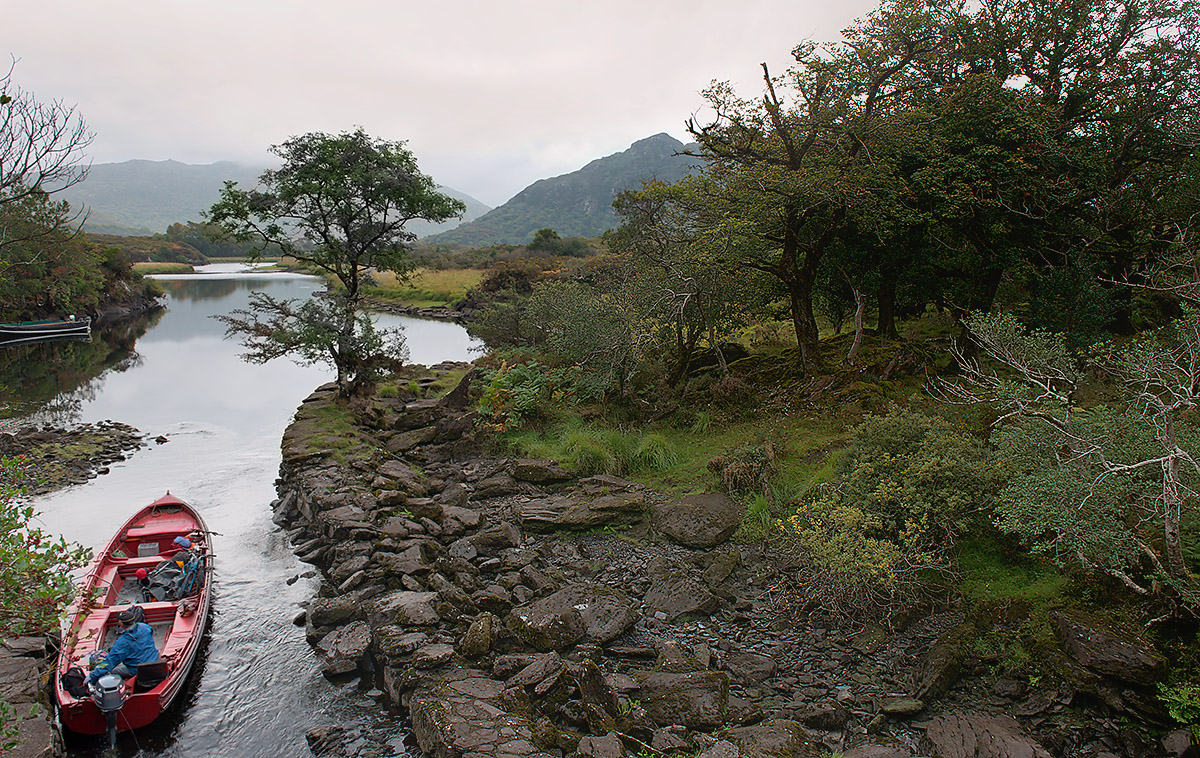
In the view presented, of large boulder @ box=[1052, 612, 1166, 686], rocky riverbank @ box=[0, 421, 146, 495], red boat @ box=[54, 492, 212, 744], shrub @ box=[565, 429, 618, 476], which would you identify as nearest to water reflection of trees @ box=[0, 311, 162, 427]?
rocky riverbank @ box=[0, 421, 146, 495]

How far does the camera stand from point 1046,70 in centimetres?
1866

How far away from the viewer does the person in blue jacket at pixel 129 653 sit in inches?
385

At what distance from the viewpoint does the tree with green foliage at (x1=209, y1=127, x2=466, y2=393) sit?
71.3 feet

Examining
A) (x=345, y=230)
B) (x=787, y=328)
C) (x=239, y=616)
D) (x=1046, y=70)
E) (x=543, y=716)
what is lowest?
(x=239, y=616)

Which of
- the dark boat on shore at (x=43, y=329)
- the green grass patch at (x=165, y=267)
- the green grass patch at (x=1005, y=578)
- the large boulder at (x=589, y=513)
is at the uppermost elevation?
the green grass patch at (x=165, y=267)

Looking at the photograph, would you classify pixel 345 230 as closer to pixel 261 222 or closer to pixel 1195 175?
pixel 261 222

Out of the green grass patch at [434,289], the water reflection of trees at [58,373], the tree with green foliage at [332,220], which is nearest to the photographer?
the tree with green foliage at [332,220]

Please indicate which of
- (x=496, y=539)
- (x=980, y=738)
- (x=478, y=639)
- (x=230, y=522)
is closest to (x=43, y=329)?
(x=230, y=522)

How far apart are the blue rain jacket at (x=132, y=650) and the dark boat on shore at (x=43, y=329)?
163 feet

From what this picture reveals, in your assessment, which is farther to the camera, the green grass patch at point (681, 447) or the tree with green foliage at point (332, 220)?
the tree with green foliage at point (332, 220)

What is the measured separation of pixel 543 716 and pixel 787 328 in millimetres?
22308

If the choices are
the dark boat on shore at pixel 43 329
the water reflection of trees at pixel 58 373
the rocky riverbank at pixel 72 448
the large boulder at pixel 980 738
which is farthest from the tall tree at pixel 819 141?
the dark boat on shore at pixel 43 329

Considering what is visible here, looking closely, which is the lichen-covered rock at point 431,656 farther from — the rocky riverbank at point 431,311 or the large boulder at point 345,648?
the rocky riverbank at point 431,311

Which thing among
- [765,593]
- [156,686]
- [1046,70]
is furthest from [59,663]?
[1046,70]
